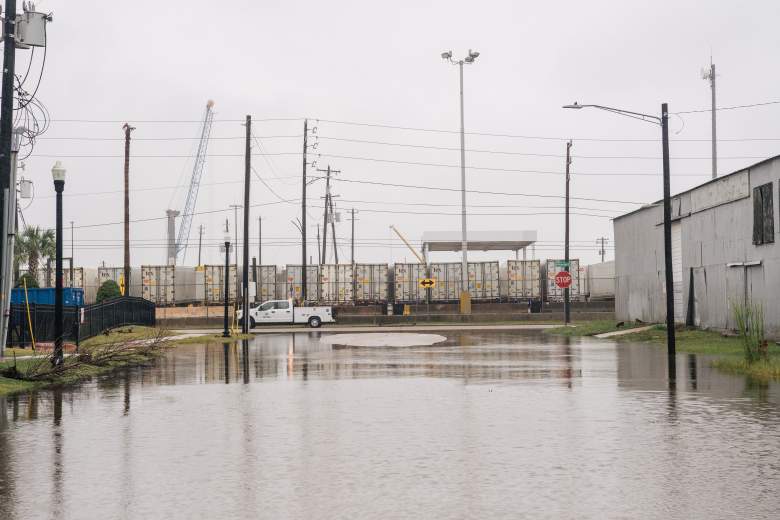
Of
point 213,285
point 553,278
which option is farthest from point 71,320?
point 553,278

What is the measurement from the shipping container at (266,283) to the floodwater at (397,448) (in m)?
48.5

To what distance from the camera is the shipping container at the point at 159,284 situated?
219ft

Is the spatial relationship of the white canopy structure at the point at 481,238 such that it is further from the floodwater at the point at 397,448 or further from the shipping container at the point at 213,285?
the floodwater at the point at 397,448

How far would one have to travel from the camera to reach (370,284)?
65875 millimetres

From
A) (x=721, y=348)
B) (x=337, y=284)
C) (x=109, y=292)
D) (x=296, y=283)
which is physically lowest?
(x=721, y=348)

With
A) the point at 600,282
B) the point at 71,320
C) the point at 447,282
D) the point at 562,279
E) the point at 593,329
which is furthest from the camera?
the point at 600,282

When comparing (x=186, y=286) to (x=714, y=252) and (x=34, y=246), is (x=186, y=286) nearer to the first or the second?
(x=34, y=246)

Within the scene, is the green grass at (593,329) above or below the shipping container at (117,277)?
below

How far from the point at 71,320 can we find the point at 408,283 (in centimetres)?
3709

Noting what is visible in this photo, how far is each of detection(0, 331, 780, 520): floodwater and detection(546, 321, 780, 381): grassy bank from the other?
1.77 metres

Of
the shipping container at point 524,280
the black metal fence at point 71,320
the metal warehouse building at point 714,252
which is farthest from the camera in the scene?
the shipping container at point 524,280

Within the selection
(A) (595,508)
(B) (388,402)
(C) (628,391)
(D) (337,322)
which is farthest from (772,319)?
(D) (337,322)

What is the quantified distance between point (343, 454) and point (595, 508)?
3.18 m

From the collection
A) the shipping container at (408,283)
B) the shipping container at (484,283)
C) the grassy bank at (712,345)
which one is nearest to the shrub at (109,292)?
the shipping container at (408,283)
